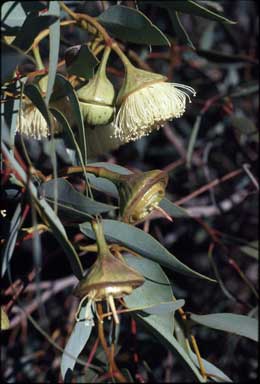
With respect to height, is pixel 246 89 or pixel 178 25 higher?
pixel 178 25

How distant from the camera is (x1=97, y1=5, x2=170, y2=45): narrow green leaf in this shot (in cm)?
97

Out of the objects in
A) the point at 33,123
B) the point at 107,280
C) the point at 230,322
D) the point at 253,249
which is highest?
the point at 33,123

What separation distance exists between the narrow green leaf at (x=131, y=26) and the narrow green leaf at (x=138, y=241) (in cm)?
23

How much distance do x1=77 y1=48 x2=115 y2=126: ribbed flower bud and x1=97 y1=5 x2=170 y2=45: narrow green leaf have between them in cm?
3

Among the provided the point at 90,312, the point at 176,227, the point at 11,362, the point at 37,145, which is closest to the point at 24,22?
the point at 90,312

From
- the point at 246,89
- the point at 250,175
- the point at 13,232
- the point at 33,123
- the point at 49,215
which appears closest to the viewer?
the point at 49,215

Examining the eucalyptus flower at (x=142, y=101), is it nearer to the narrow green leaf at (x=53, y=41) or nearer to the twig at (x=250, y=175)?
the narrow green leaf at (x=53, y=41)

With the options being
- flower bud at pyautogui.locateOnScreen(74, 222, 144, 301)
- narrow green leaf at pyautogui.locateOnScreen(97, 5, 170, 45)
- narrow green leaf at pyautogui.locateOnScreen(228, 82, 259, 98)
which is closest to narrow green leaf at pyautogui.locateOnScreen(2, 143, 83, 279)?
flower bud at pyautogui.locateOnScreen(74, 222, 144, 301)

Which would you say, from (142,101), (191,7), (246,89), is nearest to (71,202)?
(142,101)

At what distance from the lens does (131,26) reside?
3.28ft

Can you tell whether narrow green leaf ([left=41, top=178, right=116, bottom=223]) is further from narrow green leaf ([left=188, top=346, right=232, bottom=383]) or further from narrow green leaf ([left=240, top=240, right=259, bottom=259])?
narrow green leaf ([left=240, top=240, right=259, bottom=259])

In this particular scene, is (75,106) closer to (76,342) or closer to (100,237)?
(100,237)

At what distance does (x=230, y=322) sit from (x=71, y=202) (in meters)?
0.34

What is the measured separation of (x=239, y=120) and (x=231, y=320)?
2.59 feet
